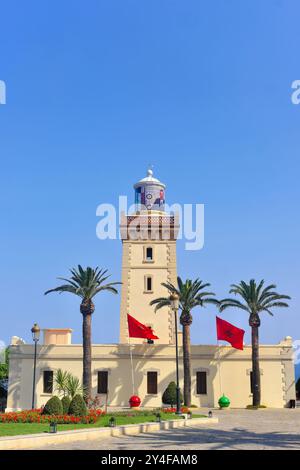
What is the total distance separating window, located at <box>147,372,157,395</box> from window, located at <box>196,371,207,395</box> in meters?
3.09

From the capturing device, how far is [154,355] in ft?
124

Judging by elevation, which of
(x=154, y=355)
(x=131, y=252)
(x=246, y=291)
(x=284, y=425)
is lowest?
(x=284, y=425)

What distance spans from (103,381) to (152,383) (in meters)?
3.56

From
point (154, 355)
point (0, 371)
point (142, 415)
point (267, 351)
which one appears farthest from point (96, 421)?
point (0, 371)

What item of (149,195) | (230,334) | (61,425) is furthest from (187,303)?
(61,425)

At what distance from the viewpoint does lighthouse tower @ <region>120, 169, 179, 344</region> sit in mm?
40875

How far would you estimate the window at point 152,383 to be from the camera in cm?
3741

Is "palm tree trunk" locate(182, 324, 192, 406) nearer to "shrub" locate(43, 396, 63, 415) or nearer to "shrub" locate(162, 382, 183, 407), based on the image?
"shrub" locate(162, 382, 183, 407)

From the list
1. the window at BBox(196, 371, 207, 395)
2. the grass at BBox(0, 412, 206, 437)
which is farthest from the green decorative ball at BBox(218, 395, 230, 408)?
the grass at BBox(0, 412, 206, 437)

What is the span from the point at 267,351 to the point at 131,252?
1318cm

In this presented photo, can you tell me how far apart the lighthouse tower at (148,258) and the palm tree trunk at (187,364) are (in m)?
3.60

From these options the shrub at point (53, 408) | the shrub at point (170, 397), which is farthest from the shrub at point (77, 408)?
the shrub at point (170, 397)

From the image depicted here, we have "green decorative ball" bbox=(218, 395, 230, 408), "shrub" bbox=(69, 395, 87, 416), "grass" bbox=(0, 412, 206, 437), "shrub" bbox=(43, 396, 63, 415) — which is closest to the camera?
"grass" bbox=(0, 412, 206, 437)
